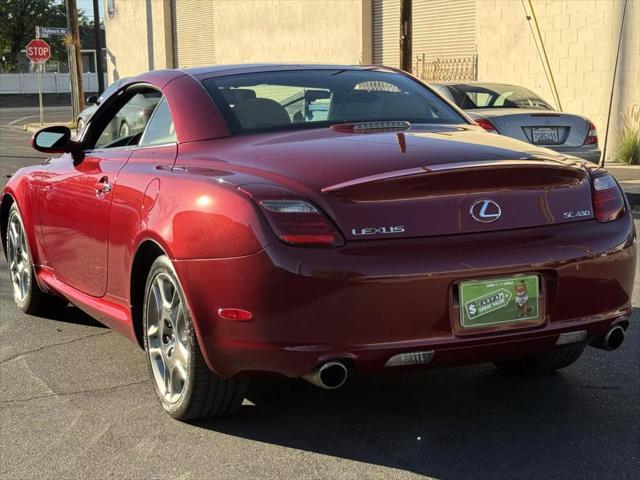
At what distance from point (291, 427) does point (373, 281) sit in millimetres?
938

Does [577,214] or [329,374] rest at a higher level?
[577,214]

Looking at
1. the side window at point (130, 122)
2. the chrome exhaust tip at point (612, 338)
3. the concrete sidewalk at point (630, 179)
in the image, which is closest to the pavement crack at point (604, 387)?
the chrome exhaust tip at point (612, 338)

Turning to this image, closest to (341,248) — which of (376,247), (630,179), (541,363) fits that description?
(376,247)

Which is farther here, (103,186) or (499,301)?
(103,186)

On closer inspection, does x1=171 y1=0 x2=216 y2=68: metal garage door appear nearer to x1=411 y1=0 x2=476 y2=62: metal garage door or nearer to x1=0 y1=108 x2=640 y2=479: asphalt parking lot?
x1=411 y1=0 x2=476 y2=62: metal garage door

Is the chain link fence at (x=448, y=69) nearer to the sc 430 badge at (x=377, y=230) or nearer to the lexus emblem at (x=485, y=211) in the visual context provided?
the lexus emblem at (x=485, y=211)

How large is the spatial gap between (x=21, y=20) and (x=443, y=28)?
51755mm

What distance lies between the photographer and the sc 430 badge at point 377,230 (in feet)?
11.5

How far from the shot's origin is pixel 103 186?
4.68m

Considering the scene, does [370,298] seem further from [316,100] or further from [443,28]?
[443,28]

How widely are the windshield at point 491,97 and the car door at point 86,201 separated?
7197mm

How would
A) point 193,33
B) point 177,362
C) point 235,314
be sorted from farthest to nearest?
point 193,33
point 177,362
point 235,314

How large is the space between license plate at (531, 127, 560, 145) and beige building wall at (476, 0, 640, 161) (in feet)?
18.5

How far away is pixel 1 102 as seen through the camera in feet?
177
